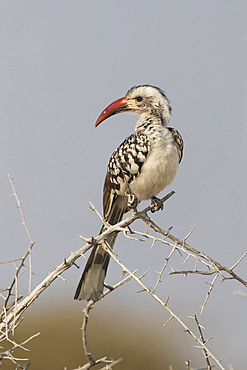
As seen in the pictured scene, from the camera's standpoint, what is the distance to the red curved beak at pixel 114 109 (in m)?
3.83

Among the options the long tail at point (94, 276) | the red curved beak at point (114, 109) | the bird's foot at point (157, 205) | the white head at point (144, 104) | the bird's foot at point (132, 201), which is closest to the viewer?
the long tail at point (94, 276)

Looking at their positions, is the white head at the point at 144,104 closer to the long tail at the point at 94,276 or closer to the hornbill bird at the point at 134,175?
the hornbill bird at the point at 134,175

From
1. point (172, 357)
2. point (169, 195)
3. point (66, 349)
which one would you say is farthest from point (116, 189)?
point (172, 357)

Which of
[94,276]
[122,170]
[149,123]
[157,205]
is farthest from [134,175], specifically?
[94,276]

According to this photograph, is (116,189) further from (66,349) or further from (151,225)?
(66,349)

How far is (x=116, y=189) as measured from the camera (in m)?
3.43

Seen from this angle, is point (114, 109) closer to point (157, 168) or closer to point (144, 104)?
point (144, 104)

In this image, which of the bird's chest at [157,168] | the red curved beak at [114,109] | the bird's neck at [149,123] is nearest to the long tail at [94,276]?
the bird's chest at [157,168]

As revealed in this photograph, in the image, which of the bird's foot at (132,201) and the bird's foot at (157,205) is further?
the bird's foot at (157,205)

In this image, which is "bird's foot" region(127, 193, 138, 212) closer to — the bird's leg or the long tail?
the bird's leg

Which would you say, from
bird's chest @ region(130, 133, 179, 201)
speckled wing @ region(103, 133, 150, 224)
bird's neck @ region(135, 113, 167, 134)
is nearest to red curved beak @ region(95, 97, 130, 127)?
bird's neck @ region(135, 113, 167, 134)

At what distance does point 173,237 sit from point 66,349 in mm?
5731

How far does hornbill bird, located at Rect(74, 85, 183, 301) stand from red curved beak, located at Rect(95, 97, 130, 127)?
0.88 ft

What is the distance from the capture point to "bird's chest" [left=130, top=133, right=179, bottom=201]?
3260 millimetres
